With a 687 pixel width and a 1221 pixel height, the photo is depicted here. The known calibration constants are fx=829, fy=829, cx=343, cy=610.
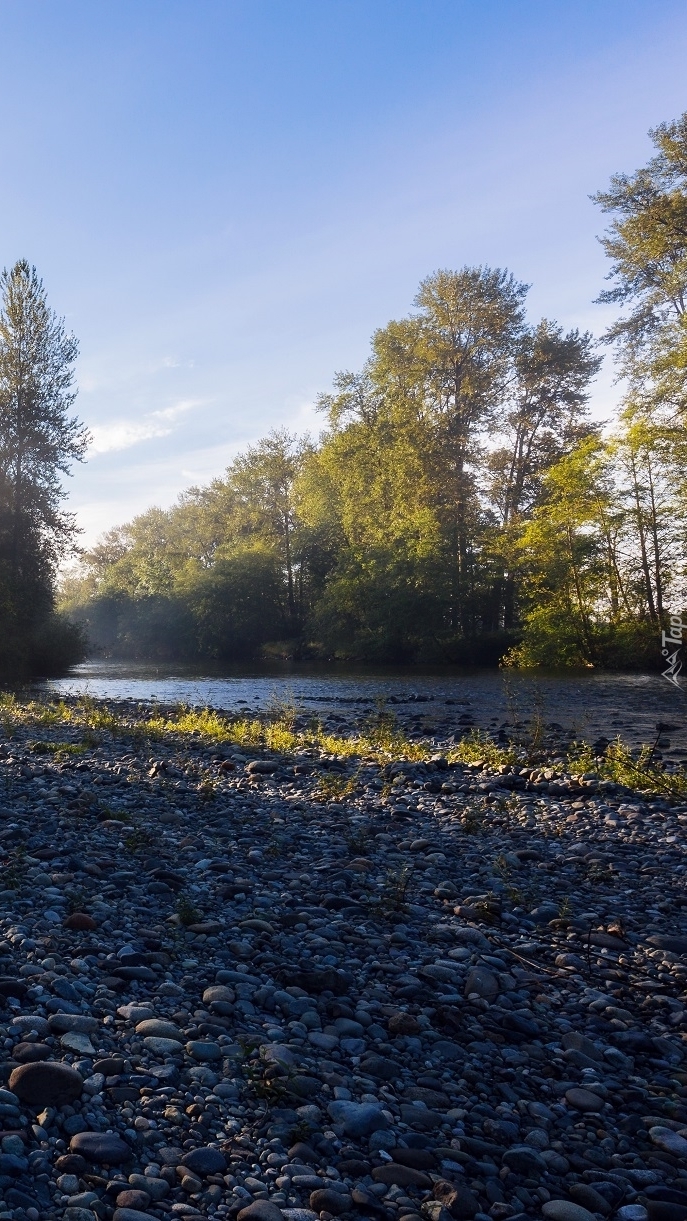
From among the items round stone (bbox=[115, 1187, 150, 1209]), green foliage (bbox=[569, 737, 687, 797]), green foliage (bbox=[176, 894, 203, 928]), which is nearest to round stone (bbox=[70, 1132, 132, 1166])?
round stone (bbox=[115, 1187, 150, 1209])

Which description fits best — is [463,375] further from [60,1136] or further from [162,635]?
[60,1136]

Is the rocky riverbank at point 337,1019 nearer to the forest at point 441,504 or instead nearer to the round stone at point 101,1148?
the round stone at point 101,1148

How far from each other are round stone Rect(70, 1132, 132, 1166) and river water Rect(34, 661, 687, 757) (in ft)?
37.2

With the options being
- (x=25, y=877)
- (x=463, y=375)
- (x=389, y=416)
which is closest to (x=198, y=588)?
(x=389, y=416)

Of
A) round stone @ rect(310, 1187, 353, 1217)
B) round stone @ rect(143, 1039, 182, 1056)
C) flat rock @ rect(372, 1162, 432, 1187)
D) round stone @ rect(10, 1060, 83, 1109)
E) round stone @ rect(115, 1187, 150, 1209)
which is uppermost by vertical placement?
round stone @ rect(10, 1060, 83, 1109)

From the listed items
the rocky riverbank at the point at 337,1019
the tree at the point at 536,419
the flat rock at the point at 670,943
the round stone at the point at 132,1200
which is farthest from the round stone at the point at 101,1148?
the tree at the point at 536,419

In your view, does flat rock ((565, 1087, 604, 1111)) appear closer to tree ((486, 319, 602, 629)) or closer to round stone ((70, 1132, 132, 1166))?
round stone ((70, 1132, 132, 1166))

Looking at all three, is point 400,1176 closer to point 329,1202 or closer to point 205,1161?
point 329,1202

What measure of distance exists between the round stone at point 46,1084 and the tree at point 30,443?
106ft

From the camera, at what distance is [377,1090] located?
361 cm

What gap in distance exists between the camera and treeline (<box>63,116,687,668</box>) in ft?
96.0

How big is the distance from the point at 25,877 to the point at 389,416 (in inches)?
1744

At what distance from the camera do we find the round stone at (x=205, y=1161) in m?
2.94

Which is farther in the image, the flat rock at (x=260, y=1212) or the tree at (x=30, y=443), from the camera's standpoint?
the tree at (x=30, y=443)
